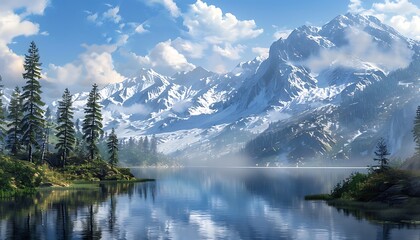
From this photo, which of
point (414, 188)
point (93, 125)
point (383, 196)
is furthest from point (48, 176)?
point (414, 188)

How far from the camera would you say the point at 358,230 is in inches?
1544

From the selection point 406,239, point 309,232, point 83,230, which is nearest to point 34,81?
point 83,230

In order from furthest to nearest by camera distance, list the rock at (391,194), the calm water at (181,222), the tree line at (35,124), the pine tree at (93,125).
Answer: the pine tree at (93,125) < the tree line at (35,124) < the rock at (391,194) < the calm water at (181,222)

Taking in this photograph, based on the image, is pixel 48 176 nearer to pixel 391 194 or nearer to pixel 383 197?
pixel 383 197

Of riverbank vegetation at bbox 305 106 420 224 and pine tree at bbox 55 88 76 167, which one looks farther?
pine tree at bbox 55 88 76 167

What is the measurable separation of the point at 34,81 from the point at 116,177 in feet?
100

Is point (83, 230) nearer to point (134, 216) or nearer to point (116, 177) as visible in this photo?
point (134, 216)

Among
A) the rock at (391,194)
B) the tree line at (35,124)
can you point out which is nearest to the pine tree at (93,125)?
the tree line at (35,124)

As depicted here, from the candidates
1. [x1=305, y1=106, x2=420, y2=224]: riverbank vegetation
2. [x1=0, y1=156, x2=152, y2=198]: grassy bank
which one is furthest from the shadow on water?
[x1=305, y1=106, x2=420, y2=224]: riverbank vegetation

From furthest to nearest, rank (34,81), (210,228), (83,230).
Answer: (34,81) → (210,228) → (83,230)

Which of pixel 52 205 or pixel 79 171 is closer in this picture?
pixel 52 205

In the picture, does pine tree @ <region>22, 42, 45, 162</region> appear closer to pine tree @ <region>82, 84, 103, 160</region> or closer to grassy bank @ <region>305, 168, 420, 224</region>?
pine tree @ <region>82, 84, 103, 160</region>

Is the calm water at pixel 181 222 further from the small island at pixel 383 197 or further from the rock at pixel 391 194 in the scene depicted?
the rock at pixel 391 194

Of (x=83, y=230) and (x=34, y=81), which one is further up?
(x=34, y=81)
